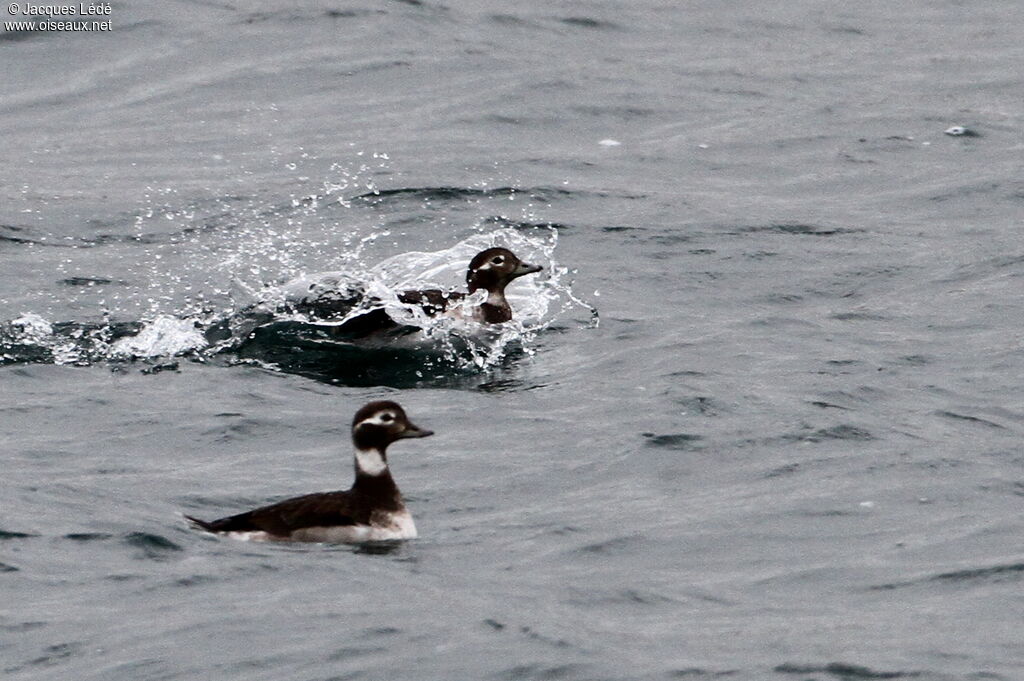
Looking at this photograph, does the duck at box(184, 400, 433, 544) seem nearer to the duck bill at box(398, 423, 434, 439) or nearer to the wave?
the duck bill at box(398, 423, 434, 439)

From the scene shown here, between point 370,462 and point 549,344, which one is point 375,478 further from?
point 549,344

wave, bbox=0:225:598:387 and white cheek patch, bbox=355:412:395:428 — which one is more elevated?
white cheek patch, bbox=355:412:395:428

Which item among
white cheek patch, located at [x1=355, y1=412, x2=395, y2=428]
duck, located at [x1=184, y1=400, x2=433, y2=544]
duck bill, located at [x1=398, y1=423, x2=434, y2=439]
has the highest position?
white cheek patch, located at [x1=355, y1=412, x2=395, y2=428]

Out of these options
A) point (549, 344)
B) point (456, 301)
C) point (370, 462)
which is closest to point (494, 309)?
point (456, 301)

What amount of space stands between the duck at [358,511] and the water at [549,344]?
147 millimetres

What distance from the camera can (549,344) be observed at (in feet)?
54.2

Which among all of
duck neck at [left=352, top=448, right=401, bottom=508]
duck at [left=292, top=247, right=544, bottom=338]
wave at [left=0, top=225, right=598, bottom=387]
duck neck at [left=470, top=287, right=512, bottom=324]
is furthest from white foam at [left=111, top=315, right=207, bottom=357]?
duck neck at [left=352, top=448, right=401, bottom=508]

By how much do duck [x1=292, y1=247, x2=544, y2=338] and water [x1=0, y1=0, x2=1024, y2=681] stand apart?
1.60 ft

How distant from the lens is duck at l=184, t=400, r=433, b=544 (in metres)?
11.2

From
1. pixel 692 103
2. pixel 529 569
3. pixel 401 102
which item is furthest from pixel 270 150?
pixel 529 569

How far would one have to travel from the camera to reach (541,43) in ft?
88.7

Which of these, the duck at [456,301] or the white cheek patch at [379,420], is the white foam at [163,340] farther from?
the white cheek patch at [379,420]

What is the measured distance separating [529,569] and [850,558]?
177cm

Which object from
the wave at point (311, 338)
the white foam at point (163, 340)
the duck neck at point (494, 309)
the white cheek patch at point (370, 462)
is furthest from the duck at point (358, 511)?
the duck neck at point (494, 309)
